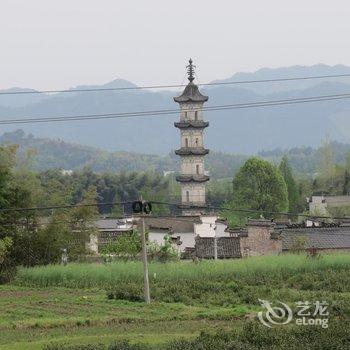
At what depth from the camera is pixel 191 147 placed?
63.8 metres

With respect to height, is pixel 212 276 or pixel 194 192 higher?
pixel 194 192

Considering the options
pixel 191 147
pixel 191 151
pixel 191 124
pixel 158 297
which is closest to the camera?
pixel 158 297

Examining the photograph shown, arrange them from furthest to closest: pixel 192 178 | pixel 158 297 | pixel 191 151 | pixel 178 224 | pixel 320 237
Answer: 1. pixel 191 151
2. pixel 192 178
3. pixel 178 224
4. pixel 320 237
5. pixel 158 297

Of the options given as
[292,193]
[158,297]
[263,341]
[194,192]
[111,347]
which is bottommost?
[158,297]

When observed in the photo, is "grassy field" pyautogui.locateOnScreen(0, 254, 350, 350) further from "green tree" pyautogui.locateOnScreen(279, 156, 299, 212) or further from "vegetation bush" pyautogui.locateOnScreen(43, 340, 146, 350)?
"green tree" pyautogui.locateOnScreen(279, 156, 299, 212)

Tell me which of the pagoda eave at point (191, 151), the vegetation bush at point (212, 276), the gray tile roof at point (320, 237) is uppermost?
the pagoda eave at point (191, 151)

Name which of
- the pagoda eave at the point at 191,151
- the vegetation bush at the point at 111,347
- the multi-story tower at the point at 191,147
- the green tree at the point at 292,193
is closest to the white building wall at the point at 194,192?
the multi-story tower at the point at 191,147

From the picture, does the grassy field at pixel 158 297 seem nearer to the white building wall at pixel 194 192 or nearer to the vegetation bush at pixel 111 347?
the vegetation bush at pixel 111 347

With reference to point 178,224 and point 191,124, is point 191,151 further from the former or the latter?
point 178,224

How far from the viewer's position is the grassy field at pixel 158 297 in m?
23.5

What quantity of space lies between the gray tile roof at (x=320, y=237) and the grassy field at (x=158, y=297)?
538 centimetres

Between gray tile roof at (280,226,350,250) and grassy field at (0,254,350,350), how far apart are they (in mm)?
5375

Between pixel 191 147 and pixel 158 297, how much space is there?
32325 mm

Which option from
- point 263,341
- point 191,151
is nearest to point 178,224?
point 191,151
